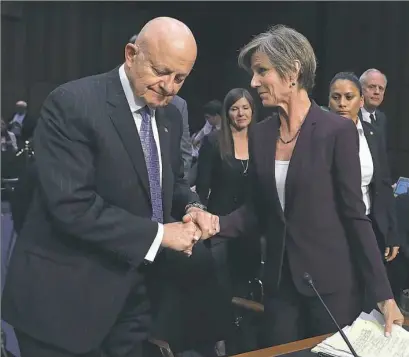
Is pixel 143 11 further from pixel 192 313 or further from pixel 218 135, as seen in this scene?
pixel 192 313

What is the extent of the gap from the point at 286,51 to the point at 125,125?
1.57 feet

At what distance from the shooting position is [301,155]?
1647mm

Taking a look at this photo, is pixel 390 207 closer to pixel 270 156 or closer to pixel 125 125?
pixel 270 156

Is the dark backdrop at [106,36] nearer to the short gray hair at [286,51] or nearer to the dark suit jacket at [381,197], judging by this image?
the dark suit jacket at [381,197]

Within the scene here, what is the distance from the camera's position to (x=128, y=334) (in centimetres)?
159

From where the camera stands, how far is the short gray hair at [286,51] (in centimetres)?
162

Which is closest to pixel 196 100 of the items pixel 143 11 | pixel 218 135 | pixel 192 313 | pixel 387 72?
pixel 143 11

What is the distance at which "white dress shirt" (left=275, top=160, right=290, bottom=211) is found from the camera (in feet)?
5.57

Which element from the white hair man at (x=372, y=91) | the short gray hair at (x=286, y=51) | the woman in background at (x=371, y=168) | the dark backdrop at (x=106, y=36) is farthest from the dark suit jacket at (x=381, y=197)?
the dark backdrop at (x=106, y=36)

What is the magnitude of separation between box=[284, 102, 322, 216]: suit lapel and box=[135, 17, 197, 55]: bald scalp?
0.42 meters

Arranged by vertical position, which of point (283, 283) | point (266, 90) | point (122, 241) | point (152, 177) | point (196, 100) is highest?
point (266, 90)

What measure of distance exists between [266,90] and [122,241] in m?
0.56

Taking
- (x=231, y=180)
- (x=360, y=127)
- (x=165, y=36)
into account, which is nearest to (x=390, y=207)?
(x=360, y=127)

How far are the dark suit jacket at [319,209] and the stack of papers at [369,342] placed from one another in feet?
0.48
